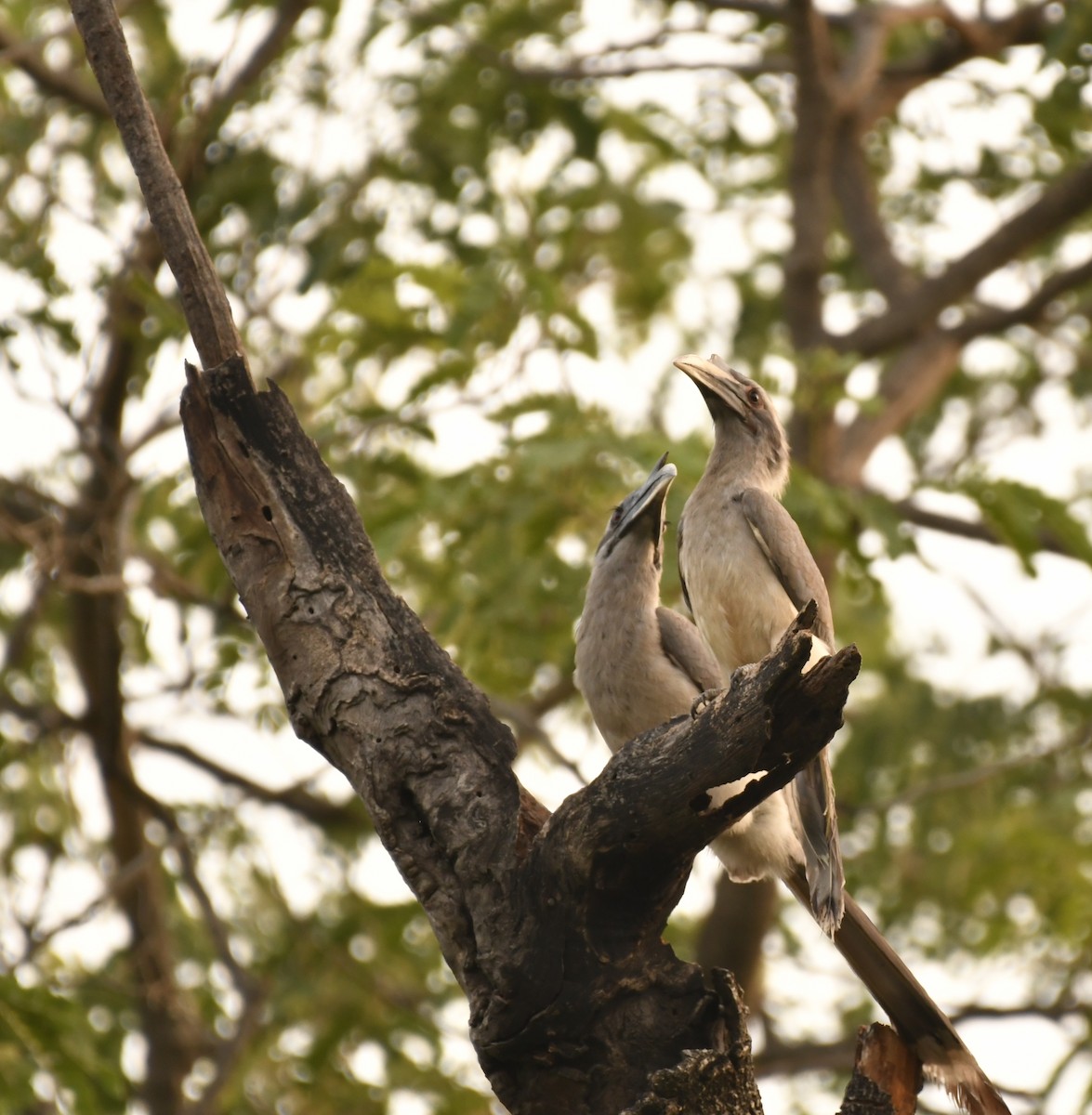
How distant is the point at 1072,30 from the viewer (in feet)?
24.7

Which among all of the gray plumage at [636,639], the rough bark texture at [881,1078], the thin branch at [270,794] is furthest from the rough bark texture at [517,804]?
the thin branch at [270,794]

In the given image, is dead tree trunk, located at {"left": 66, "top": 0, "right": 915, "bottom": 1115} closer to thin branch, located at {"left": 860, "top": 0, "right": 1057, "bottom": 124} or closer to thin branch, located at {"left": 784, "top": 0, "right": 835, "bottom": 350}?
thin branch, located at {"left": 784, "top": 0, "right": 835, "bottom": 350}

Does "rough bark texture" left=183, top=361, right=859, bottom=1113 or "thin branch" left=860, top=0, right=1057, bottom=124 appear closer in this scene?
"rough bark texture" left=183, top=361, right=859, bottom=1113

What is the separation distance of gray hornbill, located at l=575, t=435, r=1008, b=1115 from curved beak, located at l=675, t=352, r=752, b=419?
0.44 metres

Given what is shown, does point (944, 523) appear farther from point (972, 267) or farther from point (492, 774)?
point (492, 774)

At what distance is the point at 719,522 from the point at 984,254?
14.8 feet

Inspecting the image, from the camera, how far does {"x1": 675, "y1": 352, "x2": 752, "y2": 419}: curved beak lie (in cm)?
570

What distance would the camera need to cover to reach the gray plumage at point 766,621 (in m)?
4.67

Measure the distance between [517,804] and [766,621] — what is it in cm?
164

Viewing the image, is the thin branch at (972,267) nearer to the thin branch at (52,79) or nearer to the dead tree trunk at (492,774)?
the thin branch at (52,79)

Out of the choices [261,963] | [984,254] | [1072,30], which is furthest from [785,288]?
[261,963]

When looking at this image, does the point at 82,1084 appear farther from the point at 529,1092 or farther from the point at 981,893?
the point at 981,893

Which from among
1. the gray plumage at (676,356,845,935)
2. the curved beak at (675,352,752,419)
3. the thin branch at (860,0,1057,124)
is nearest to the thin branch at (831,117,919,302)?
the thin branch at (860,0,1057,124)

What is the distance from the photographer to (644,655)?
5.36m
